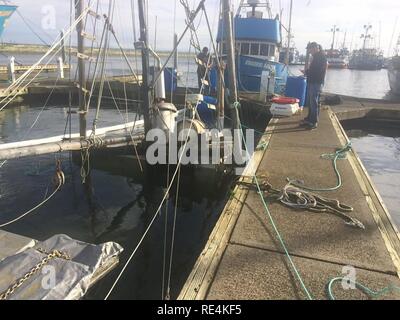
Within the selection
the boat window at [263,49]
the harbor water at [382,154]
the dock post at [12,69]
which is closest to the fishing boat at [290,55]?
the boat window at [263,49]

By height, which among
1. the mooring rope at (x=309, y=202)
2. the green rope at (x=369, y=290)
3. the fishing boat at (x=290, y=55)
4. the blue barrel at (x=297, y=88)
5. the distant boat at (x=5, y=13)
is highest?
the distant boat at (x=5, y=13)

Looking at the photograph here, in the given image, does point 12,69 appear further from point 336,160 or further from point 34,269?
point 34,269

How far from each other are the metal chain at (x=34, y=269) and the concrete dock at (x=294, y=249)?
69.4 inches

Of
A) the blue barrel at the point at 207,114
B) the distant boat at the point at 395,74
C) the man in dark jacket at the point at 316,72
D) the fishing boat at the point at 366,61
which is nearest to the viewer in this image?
the man in dark jacket at the point at 316,72

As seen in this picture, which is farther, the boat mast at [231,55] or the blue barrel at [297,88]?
the blue barrel at [297,88]

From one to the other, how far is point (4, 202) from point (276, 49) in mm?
17808

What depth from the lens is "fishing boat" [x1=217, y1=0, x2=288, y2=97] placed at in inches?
730

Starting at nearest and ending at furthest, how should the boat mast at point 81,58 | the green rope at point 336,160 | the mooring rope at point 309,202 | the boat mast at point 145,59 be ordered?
1. the mooring rope at point 309,202
2. the green rope at point 336,160
3. the boat mast at point 81,58
4. the boat mast at point 145,59

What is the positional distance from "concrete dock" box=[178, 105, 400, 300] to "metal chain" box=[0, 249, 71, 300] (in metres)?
1.76

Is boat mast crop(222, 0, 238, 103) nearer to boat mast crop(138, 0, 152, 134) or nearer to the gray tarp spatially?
boat mast crop(138, 0, 152, 134)

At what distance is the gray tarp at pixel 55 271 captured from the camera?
3.47m

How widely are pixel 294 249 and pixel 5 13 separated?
40.0 meters

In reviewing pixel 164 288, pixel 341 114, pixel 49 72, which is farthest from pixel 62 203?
pixel 49 72

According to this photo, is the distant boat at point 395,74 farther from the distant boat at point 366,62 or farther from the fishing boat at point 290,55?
the distant boat at point 366,62
